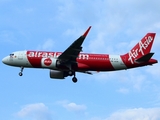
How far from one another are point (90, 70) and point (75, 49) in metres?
6.78

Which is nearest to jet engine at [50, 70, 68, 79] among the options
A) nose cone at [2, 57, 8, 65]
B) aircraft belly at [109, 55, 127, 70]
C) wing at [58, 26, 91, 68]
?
wing at [58, 26, 91, 68]

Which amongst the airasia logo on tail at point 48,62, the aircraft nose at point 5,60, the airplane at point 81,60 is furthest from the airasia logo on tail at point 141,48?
the aircraft nose at point 5,60

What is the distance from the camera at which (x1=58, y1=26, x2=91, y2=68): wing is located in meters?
70.2

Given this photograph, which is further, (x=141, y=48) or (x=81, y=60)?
(x=141, y=48)

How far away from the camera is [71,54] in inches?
2901

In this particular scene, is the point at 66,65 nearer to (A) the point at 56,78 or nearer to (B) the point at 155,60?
(A) the point at 56,78

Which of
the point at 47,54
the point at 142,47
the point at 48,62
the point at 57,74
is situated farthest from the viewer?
the point at 57,74

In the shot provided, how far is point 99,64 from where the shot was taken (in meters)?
75.4

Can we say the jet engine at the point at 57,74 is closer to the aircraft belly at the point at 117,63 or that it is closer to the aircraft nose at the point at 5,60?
the aircraft nose at the point at 5,60

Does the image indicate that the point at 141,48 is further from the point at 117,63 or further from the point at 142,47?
the point at 117,63

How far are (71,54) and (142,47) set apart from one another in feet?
47.2

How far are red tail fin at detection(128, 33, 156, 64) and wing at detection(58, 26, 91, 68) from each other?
10.7 metres

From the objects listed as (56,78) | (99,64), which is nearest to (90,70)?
(99,64)

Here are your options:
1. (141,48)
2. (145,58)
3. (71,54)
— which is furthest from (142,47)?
(71,54)
